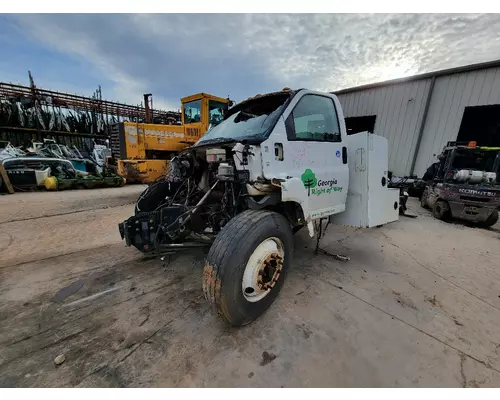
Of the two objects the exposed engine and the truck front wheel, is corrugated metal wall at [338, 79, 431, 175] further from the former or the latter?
the truck front wheel

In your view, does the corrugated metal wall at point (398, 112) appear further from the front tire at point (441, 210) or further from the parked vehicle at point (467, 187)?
the front tire at point (441, 210)

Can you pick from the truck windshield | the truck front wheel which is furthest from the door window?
the truck front wheel

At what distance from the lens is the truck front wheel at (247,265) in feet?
6.24

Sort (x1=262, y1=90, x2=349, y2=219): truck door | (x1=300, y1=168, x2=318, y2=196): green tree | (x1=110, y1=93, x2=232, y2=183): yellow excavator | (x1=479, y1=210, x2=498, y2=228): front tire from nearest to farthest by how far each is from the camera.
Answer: (x1=262, y1=90, x2=349, y2=219): truck door < (x1=300, y1=168, x2=318, y2=196): green tree < (x1=479, y1=210, x2=498, y2=228): front tire < (x1=110, y1=93, x2=232, y2=183): yellow excavator

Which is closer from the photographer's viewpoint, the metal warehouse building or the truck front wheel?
the truck front wheel

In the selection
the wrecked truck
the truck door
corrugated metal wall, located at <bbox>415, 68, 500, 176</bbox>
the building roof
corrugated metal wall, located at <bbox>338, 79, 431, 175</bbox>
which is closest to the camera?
the wrecked truck

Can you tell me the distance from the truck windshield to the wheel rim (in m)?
1.13

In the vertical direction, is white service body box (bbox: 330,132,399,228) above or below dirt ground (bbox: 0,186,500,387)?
above

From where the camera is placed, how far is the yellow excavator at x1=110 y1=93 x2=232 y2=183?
735 cm

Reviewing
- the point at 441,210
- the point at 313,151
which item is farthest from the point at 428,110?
the point at 313,151

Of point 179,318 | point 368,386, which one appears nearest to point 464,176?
point 368,386

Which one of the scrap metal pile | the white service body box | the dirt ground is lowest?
the dirt ground

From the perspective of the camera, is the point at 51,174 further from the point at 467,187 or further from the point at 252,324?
the point at 467,187

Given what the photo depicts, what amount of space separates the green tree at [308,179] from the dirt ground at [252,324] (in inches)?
46.1
